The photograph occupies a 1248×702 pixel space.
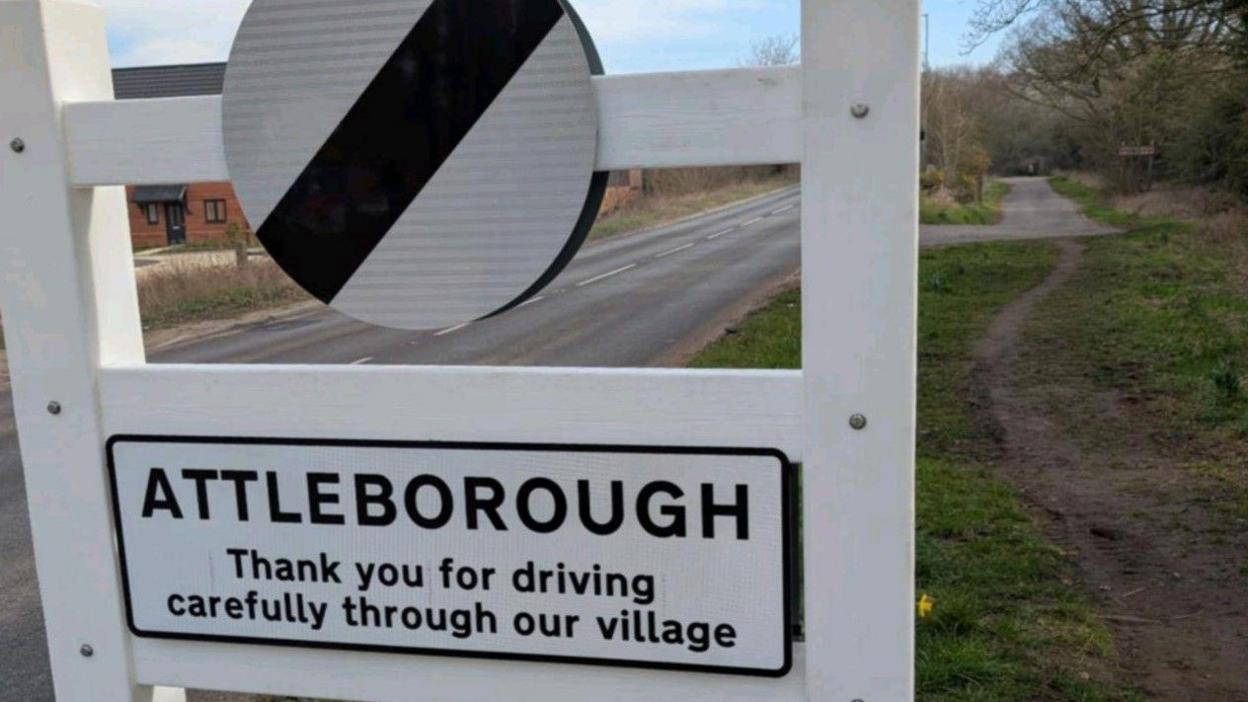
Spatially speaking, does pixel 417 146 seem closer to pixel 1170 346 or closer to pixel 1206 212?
pixel 1170 346

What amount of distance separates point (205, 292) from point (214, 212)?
20660 millimetres

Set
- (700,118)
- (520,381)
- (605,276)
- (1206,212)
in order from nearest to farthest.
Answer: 1. (700,118)
2. (520,381)
3. (605,276)
4. (1206,212)

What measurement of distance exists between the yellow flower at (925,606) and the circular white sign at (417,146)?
2981 mm

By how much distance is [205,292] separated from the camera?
2106cm

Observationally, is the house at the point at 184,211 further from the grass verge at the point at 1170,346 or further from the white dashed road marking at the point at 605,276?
the grass verge at the point at 1170,346

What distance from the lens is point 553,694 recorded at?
172cm

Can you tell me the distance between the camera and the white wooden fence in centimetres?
152

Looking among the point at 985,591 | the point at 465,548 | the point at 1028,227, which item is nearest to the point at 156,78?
the point at 985,591

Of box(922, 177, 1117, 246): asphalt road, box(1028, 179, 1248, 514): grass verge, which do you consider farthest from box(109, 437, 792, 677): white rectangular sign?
box(922, 177, 1117, 246): asphalt road

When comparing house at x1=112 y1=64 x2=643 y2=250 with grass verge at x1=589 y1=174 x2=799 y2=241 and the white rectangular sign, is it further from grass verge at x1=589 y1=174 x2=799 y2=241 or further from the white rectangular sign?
the white rectangular sign

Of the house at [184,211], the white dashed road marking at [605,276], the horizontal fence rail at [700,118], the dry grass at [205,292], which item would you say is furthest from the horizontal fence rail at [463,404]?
the house at [184,211]

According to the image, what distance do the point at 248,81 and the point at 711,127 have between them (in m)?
0.69

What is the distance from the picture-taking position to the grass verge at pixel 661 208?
37219mm

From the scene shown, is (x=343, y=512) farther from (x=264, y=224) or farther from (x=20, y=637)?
(x=20, y=637)
